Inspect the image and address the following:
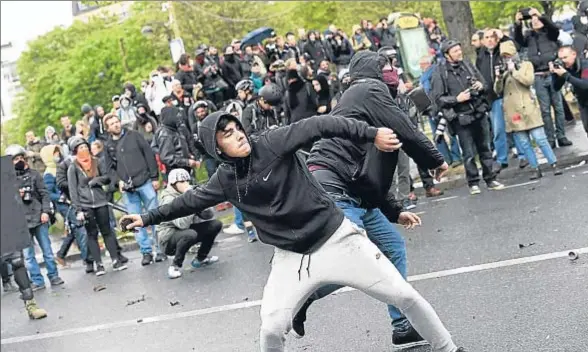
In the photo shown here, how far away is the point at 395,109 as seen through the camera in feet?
18.1

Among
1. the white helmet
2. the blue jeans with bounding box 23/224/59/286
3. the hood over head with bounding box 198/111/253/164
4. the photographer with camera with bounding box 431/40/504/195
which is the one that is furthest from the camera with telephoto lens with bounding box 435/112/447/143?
the hood over head with bounding box 198/111/253/164

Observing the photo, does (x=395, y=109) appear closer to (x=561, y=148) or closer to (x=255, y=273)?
(x=255, y=273)

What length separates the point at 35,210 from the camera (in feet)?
37.7

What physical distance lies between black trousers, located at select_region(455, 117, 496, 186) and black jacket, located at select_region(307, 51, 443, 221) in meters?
5.78

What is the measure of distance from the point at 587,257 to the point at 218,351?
9.65 feet

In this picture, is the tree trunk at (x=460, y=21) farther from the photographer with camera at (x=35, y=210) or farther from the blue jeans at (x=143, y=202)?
the photographer with camera at (x=35, y=210)

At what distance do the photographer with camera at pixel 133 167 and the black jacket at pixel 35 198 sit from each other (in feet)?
2.94

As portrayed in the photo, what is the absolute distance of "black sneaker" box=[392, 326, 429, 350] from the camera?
572 centimetres

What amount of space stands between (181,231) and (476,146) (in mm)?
3927

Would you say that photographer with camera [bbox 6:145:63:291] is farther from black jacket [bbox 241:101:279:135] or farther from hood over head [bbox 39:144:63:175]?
black jacket [bbox 241:101:279:135]

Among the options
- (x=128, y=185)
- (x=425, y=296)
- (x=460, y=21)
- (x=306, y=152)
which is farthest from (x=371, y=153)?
(x=460, y=21)

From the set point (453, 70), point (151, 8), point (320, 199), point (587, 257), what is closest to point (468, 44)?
point (453, 70)

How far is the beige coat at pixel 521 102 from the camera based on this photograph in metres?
11.3

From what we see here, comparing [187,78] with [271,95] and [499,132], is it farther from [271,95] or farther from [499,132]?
[499,132]
